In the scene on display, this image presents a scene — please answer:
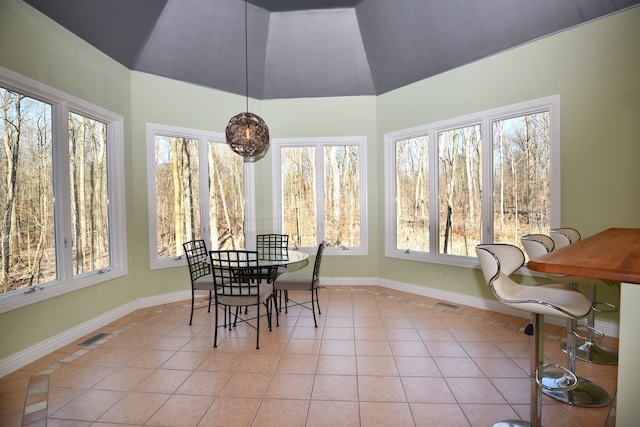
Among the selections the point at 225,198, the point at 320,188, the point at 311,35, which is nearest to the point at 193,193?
the point at 225,198

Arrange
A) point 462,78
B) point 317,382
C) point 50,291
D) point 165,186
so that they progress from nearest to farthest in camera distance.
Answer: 1. point 317,382
2. point 50,291
3. point 462,78
4. point 165,186

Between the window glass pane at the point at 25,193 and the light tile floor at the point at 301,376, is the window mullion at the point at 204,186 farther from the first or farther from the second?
the window glass pane at the point at 25,193

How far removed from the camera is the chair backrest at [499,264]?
1.71 m

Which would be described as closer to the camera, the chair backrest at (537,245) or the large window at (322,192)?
the chair backrest at (537,245)

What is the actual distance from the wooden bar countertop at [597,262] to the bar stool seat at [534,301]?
0.25m

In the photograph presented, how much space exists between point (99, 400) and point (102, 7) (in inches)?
135

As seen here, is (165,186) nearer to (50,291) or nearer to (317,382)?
(50,291)

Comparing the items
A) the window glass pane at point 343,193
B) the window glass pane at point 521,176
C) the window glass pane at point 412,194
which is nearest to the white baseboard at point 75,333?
the window glass pane at point 343,193

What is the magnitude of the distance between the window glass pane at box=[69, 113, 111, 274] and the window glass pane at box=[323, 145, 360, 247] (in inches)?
115

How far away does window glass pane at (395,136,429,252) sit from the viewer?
4.54 metres

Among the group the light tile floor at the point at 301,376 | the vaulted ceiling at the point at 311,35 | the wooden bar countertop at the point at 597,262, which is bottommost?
the light tile floor at the point at 301,376

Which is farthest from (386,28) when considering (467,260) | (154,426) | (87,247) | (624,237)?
(154,426)

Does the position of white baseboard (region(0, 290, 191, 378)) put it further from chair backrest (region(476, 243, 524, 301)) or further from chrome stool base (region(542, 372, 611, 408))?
chrome stool base (region(542, 372, 611, 408))

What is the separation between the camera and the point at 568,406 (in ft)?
6.68
